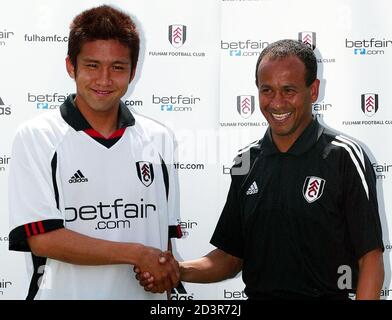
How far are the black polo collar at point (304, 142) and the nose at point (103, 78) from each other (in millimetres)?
691

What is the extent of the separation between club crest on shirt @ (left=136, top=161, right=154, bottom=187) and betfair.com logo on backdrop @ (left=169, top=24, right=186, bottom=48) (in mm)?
1358

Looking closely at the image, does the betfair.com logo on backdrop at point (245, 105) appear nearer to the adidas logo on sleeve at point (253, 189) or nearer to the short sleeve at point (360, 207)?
the adidas logo on sleeve at point (253, 189)

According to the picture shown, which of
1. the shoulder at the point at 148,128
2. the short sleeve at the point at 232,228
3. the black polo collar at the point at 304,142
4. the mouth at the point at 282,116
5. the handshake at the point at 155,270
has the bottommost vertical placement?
the handshake at the point at 155,270

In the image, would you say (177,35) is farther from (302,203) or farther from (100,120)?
(302,203)

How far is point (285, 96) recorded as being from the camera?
8.25 feet

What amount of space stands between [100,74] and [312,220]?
99cm

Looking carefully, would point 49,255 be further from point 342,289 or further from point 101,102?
point 342,289

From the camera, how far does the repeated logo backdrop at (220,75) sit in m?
3.64

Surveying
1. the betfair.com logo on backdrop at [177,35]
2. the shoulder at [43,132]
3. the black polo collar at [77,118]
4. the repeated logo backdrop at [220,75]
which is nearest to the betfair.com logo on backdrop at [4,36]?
the repeated logo backdrop at [220,75]

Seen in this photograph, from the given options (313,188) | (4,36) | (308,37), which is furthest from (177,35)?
(313,188)

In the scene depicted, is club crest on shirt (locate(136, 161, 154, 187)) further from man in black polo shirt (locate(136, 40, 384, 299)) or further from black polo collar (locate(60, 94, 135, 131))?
man in black polo shirt (locate(136, 40, 384, 299))

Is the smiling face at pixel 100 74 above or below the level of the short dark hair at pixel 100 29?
below

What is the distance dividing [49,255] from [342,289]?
1.11 meters

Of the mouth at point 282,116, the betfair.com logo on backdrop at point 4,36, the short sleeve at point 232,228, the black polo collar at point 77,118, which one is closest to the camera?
the black polo collar at point 77,118
